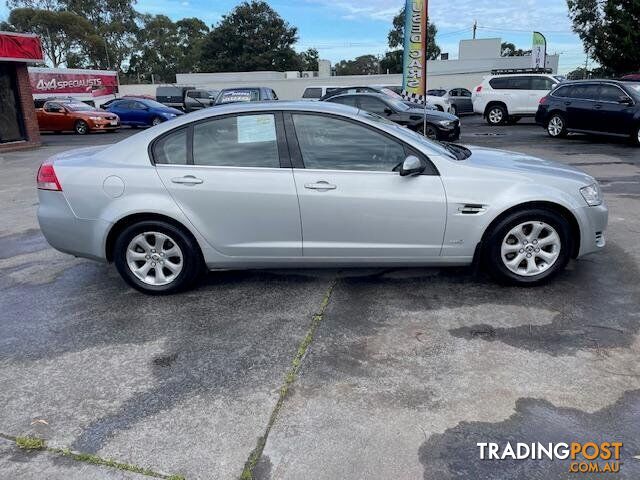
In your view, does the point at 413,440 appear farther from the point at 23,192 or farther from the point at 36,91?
the point at 36,91

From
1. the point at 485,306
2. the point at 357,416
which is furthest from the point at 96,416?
the point at 485,306

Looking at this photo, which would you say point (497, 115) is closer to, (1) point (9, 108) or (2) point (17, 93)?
(2) point (17, 93)

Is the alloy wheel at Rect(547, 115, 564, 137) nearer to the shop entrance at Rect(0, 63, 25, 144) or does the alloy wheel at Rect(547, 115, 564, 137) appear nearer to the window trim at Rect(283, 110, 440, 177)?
the window trim at Rect(283, 110, 440, 177)

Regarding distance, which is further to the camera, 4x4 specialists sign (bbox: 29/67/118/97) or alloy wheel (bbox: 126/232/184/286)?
4x4 specialists sign (bbox: 29/67/118/97)

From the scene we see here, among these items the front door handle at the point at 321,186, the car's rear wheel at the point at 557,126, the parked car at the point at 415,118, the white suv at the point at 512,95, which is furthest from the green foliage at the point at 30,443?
the white suv at the point at 512,95

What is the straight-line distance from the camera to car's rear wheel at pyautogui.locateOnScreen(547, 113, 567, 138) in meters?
14.6

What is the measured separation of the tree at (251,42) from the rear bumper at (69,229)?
60.3 meters

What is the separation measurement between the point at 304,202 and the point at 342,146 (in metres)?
0.57

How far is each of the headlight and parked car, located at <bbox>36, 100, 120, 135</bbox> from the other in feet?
70.0

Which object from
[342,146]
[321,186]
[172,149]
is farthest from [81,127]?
[321,186]

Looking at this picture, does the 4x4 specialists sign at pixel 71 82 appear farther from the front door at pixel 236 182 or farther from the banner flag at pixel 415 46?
the front door at pixel 236 182

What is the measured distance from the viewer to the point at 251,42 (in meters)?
61.3


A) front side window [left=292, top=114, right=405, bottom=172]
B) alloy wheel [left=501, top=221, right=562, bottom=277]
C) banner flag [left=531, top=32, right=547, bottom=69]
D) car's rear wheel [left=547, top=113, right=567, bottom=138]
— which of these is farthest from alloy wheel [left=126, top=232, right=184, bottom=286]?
banner flag [left=531, top=32, right=547, bottom=69]

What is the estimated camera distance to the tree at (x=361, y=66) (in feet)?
315
